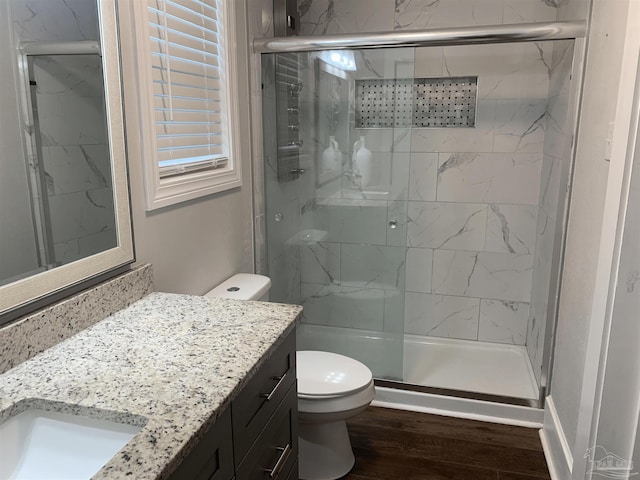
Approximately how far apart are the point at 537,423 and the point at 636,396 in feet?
3.06

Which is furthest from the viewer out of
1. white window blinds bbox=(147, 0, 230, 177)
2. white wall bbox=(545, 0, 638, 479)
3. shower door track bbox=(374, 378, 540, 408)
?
shower door track bbox=(374, 378, 540, 408)

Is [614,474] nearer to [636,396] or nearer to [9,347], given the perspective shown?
[636,396]

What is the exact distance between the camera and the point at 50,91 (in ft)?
4.21

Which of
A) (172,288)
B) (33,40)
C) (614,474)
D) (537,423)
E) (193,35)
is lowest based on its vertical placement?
(537,423)

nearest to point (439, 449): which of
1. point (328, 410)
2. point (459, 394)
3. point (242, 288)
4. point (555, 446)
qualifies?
point (459, 394)

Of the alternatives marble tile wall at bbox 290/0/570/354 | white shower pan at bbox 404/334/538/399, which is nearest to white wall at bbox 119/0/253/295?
marble tile wall at bbox 290/0/570/354

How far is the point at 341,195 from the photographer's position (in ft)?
8.81

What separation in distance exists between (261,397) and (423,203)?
2.06 metres

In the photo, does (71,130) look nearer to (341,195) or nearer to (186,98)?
(186,98)

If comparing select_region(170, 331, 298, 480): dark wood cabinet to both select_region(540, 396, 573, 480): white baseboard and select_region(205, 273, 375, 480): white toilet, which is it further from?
select_region(540, 396, 573, 480): white baseboard

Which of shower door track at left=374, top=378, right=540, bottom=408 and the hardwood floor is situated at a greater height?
shower door track at left=374, top=378, right=540, bottom=408

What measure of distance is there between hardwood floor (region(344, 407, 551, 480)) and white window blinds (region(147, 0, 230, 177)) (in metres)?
1.43

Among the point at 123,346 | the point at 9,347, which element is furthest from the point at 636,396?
the point at 9,347

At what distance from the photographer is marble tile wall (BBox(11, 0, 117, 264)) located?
4.09 ft
